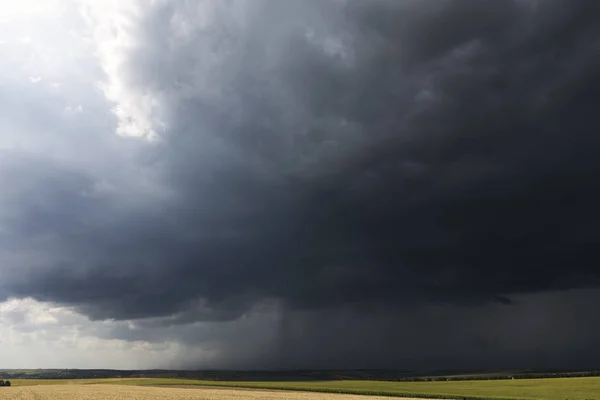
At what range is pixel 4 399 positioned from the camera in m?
83.9

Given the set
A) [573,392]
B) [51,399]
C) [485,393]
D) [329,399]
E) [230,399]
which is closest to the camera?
[51,399]

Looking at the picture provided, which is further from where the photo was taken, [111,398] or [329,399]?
[329,399]

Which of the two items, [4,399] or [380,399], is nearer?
[4,399]

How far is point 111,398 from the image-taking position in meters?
87.2

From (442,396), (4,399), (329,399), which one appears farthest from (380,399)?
(4,399)

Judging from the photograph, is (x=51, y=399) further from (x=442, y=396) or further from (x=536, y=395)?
(x=536, y=395)

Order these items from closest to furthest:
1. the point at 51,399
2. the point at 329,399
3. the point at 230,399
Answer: the point at 51,399 < the point at 230,399 < the point at 329,399

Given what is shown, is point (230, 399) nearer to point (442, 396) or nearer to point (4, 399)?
point (4, 399)

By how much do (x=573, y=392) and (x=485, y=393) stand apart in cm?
1797

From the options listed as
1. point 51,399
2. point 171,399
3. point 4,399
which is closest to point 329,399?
point 171,399

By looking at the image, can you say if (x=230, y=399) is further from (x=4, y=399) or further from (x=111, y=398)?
(x=4, y=399)

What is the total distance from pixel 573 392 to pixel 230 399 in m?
72.8

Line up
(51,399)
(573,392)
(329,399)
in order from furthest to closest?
(573,392) < (329,399) < (51,399)

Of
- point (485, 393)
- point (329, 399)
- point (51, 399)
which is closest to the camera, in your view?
point (51, 399)
